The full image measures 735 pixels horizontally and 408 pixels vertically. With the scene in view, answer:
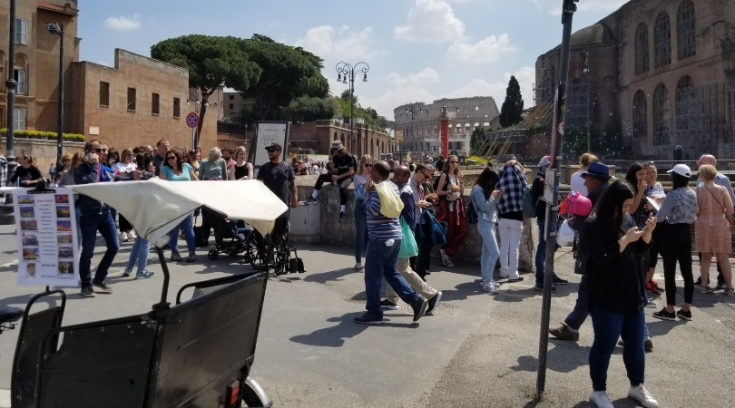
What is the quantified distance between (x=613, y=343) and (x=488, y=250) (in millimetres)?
3804

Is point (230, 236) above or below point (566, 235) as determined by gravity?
below

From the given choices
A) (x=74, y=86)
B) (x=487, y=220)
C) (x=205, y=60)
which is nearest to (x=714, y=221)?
(x=487, y=220)

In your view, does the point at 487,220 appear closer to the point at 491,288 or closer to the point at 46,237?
the point at 491,288

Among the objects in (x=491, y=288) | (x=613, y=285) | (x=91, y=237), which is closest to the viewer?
(x=613, y=285)

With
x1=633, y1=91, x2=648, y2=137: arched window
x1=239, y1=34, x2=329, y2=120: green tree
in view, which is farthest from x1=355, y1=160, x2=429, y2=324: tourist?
x1=239, y1=34, x2=329, y2=120: green tree

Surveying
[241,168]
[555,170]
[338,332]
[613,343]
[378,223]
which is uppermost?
[241,168]

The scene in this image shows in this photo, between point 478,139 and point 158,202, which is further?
point 478,139

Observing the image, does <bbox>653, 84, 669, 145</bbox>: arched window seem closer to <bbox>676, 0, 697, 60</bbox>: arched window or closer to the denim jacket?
<bbox>676, 0, 697, 60</bbox>: arched window

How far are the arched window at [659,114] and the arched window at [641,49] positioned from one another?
11.7 ft

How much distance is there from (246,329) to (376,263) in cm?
276

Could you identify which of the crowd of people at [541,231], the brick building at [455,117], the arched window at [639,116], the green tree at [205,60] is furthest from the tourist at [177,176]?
the brick building at [455,117]

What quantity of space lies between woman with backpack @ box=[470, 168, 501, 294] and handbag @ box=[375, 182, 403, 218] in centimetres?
217

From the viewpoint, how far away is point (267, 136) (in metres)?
12.6

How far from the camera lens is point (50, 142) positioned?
34.3 meters
